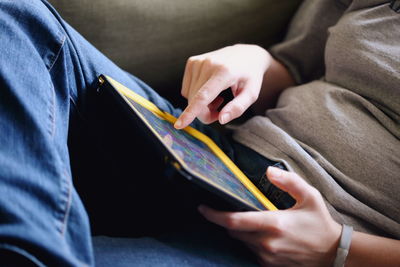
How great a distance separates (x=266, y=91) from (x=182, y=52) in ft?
0.66

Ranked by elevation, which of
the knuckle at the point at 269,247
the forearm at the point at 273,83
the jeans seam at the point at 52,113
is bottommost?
the knuckle at the point at 269,247

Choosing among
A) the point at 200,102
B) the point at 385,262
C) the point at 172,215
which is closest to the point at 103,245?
the point at 172,215

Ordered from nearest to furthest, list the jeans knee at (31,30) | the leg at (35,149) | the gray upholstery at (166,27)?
the leg at (35,149) < the jeans knee at (31,30) < the gray upholstery at (166,27)

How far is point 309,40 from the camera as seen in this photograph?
0.77 metres

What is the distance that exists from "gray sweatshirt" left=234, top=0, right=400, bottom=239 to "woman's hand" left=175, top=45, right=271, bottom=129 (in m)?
0.09

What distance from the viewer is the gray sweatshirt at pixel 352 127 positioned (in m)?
0.56

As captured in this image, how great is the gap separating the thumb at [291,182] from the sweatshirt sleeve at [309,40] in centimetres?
36

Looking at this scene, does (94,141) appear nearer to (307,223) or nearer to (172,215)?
(172,215)

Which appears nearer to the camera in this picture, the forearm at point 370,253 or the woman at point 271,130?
the woman at point 271,130

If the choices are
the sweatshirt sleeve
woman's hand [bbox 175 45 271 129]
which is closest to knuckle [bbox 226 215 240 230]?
woman's hand [bbox 175 45 271 129]

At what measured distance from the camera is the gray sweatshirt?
1.85ft

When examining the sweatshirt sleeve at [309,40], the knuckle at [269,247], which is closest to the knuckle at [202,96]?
the knuckle at [269,247]

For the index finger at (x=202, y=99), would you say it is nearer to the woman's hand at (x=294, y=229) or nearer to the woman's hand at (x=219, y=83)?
the woman's hand at (x=219, y=83)

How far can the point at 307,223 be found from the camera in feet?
1.64
